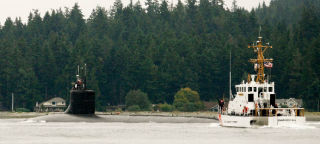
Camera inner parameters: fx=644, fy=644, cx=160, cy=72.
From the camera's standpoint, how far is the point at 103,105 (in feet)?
498

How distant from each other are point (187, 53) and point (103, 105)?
2837 cm

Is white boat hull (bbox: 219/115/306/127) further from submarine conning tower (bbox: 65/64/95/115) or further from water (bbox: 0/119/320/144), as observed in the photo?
submarine conning tower (bbox: 65/64/95/115)

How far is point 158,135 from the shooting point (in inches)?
2301

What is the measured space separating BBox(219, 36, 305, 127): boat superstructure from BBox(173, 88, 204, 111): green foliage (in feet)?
211

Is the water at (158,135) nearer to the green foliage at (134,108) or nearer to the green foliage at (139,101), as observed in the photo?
the green foliage at (134,108)

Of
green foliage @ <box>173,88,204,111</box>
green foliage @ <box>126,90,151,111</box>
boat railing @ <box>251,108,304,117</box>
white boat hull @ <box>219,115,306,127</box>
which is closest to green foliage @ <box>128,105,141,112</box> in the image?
green foliage @ <box>126,90,151,111</box>

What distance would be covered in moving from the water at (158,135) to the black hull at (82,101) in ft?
8.57

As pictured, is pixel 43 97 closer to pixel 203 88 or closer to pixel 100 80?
pixel 100 80

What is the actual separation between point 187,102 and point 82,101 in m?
62.2

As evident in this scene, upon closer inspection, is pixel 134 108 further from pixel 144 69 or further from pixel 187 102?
pixel 144 69

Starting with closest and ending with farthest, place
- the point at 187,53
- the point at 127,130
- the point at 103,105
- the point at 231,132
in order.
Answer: the point at 231,132 < the point at 127,130 < the point at 103,105 < the point at 187,53

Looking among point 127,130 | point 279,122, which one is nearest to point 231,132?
point 279,122

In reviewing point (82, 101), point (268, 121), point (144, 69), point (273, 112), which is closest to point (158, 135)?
point (268, 121)

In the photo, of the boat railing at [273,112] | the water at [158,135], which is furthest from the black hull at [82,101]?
the boat railing at [273,112]
